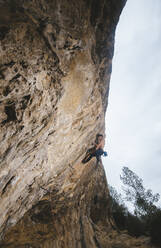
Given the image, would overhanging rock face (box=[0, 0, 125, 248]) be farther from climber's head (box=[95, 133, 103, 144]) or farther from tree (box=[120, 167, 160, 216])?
tree (box=[120, 167, 160, 216])

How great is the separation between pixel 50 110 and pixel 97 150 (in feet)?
16.3

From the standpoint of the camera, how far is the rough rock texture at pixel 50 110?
3.66 m

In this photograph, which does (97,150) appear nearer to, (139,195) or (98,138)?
(98,138)

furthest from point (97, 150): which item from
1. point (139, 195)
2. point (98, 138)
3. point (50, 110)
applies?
point (139, 195)

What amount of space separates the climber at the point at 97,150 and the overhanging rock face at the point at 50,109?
0.52 m

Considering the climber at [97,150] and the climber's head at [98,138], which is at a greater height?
the climber's head at [98,138]

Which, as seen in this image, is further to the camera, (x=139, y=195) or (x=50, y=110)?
(x=139, y=195)

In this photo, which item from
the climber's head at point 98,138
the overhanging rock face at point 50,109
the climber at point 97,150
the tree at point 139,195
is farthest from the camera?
the tree at point 139,195

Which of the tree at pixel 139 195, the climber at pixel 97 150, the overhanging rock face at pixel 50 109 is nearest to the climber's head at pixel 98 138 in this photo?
the climber at pixel 97 150

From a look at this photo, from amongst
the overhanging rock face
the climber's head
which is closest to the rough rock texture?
the overhanging rock face

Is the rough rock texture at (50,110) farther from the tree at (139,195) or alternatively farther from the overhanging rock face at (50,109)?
the tree at (139,195)

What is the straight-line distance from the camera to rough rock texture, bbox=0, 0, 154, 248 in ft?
12.0

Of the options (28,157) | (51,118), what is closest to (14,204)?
(28,157)

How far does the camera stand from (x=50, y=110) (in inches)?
194
